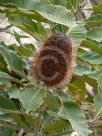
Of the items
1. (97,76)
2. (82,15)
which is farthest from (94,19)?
(82,15)

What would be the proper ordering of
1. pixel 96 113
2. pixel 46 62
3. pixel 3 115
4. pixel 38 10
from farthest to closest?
pixel 3 115 < pixel 96 113 < pixel 46 62 < pixel 38 10

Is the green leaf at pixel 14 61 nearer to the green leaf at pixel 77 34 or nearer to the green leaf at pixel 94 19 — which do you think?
the green leaf at pixel 77 34

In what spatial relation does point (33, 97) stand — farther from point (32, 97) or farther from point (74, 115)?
point (74, 115)

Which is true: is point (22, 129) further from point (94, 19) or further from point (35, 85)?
point (94, 19)

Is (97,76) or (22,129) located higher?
(97,76)

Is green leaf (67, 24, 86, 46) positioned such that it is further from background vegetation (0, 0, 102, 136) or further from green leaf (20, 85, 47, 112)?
green leaf (20, 85, 47, 112)

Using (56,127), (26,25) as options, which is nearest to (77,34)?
(26,25)

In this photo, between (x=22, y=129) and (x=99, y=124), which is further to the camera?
(x=22, y=129)

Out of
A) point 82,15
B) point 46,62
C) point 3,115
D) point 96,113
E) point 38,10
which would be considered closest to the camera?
point 38,10

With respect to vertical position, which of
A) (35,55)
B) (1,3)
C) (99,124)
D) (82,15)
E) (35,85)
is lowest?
(99,124)
